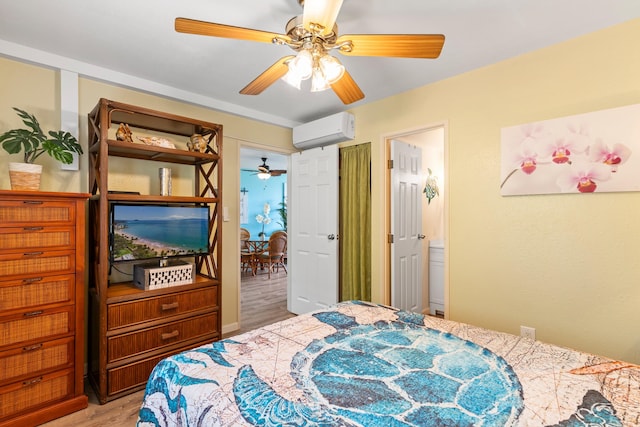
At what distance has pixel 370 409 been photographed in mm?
952

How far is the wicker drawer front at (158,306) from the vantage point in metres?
2.16

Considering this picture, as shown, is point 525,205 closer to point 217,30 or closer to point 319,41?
point 319,41

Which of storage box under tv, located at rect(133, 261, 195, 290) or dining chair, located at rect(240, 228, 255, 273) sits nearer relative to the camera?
storage box under tv, located at rect(133, 261, 195, 290)

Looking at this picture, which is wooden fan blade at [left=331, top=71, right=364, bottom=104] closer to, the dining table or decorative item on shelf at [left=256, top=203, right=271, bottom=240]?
the dining table

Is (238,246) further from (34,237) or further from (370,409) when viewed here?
(370,409)

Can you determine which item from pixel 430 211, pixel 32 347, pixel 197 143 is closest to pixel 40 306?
pixel 32 347

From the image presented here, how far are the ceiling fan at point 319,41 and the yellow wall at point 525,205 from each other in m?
1.24

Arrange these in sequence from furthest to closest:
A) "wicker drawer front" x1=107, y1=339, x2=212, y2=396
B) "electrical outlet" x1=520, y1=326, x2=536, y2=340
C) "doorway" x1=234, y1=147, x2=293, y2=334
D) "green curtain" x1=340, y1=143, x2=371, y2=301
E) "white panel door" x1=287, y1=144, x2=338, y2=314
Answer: "doorway" x1=234, y1=147, x2=293, y2=334
"white panel door" x1=287, y1=144, x2=338, y2=314
"green curtain" x1=340, y1=143, x2=371, y2=301
"electrical outlet" x1=520, y1=326, x2=536, y2=340
"wicker drawer front" x1=107, y1=339, x2=212, y2=396

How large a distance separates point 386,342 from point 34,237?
2156 mm

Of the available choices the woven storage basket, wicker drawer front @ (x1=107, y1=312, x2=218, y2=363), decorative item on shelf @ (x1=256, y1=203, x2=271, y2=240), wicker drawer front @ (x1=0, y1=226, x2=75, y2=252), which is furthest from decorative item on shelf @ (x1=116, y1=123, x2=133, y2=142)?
decorative item on shelf @ (x1=256, y1=203, x2=271, y2=240)

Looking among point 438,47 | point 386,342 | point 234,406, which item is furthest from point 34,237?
point 438,47

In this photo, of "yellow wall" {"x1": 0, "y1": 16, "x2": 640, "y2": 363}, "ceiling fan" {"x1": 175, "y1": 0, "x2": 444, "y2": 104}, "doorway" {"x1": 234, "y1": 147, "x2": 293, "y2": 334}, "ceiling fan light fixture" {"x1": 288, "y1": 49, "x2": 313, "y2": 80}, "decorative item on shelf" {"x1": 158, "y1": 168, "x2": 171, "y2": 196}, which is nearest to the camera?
"ceiling fan" {"x1": 175, "y1": 0, "x2": 444, "y2": 104}

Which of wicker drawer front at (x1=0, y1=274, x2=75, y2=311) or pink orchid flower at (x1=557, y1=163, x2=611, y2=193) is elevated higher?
pink orchid flower at (x1=557, y1=163, x2=611, y2=193)

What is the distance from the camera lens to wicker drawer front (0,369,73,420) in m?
1.78
